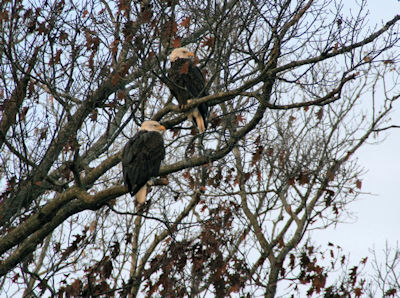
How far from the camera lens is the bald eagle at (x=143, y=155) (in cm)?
539

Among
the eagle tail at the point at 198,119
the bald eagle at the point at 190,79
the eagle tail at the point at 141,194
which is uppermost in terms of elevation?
the bald eagle at the point at 190,79

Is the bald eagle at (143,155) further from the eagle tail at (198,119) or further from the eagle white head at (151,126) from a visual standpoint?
the eagle tail at (198,119)

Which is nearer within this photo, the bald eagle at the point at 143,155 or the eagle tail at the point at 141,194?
the bald eagle at the point at 143,155

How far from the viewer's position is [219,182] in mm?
7391

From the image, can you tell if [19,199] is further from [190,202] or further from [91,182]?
[190,202]

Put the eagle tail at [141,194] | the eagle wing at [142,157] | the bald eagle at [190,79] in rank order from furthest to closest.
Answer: the bald eagle at [190,79] < the eagle tail at [141,194] < the eagle wing at [142,157]

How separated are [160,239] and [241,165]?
1.79m

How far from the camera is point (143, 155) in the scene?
553cm

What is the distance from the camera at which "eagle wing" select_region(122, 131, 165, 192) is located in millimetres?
5379

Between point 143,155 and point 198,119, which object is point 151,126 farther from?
point 198,119

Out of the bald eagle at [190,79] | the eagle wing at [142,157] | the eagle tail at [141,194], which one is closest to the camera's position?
the eagle wing at [142,157]

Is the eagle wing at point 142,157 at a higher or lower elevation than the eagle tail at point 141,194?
higher

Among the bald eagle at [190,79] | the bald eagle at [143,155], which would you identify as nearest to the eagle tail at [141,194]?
the bald eagle at [143,155]

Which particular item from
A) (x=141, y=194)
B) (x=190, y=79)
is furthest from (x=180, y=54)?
(x=141, y=194)
